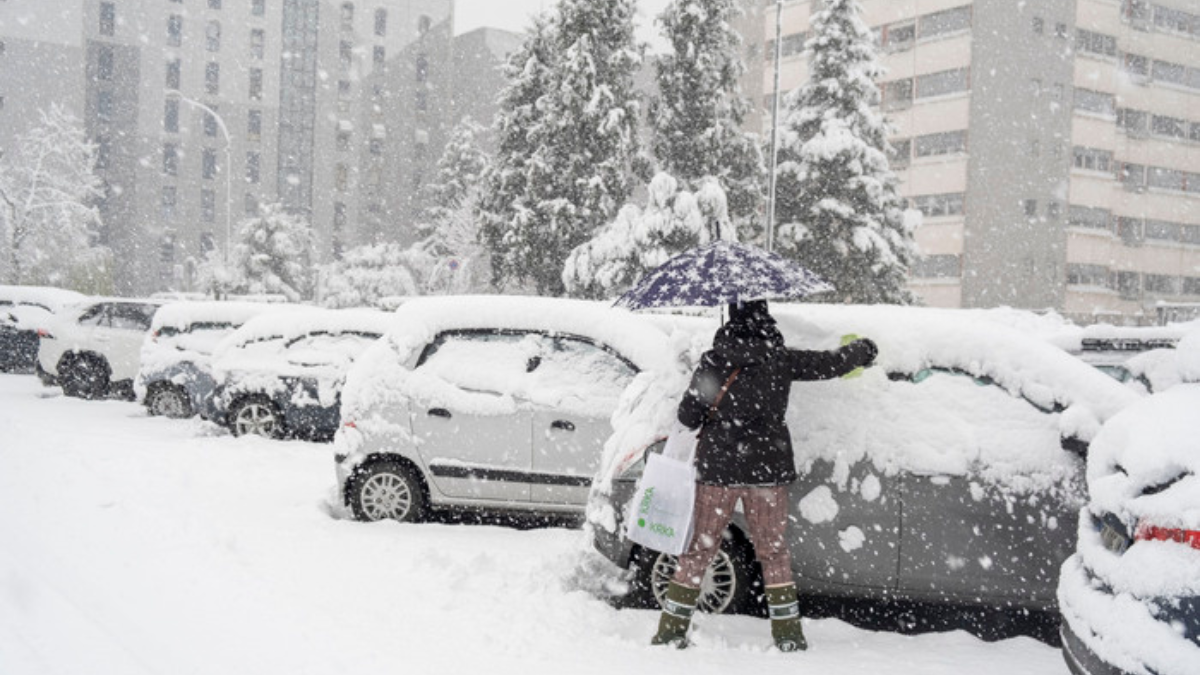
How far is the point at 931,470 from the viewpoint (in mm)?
5266

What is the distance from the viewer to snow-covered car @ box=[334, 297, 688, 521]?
→ 295 inches

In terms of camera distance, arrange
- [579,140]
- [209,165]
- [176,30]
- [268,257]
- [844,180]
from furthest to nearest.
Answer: [209,165] → [176,30] → [268,257] → [844,180] → [579,140]

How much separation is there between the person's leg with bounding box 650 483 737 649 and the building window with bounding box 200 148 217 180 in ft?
267

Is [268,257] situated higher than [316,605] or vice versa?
[268,257]

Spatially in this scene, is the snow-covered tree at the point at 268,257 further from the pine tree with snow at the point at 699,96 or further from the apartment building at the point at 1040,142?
the pine tree with snow at the point at 699,96

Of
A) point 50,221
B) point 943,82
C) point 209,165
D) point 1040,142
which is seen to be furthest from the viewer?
point 209,165

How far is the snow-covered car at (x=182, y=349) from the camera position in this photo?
13.6 m

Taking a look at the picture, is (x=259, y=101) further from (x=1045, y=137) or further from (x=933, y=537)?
(x=933, y=537)

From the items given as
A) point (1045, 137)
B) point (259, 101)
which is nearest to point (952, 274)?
point (1045, 137)

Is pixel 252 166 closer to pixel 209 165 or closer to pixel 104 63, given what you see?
pixel 209 165

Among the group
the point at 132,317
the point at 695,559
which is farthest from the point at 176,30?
the point at 695,559

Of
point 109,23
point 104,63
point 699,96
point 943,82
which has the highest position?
point 109,23

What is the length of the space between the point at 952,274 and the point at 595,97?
33.4 m

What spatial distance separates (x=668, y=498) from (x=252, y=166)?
82139 millimetres
